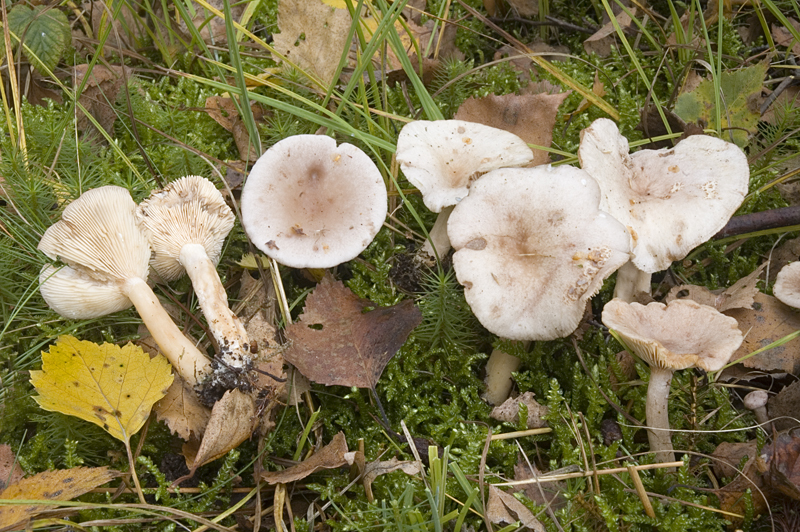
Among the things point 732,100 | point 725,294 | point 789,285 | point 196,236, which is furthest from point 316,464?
point 732,100

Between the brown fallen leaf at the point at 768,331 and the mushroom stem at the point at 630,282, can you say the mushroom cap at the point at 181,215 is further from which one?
the brown fallen leaf at the point at 768,331

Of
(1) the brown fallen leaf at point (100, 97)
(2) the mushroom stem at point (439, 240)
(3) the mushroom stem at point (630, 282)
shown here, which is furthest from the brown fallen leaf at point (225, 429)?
(1) the brown fallen leaf at point (100, 97)

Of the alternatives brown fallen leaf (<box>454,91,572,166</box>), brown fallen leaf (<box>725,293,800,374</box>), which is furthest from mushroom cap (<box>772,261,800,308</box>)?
brown fallen leaf (<box>454,91,572,166</box>)

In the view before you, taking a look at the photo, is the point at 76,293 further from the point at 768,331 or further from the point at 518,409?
the point at 768,331

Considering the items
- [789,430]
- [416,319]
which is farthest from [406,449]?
[789,430]

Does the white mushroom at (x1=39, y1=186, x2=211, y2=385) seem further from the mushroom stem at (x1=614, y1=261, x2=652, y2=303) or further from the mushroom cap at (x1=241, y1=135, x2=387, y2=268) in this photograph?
the mushroom stem at (x1=614, y1=261, x2=652, y2=303)

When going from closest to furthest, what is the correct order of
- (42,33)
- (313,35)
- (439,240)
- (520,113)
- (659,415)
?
(659,415)
(439,240)
(520,113)
(42,33)
(313,35)

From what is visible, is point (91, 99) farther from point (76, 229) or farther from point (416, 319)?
point (416, 319)
